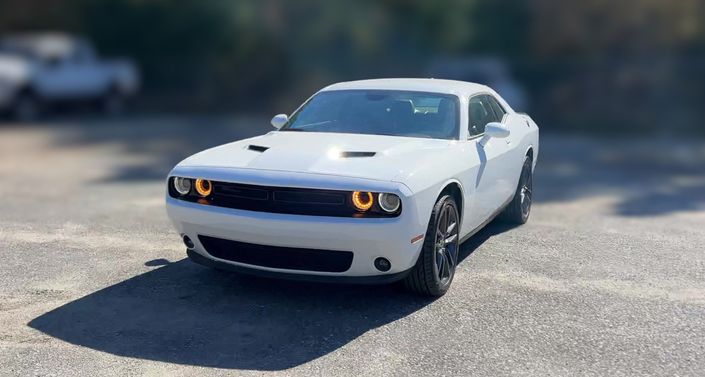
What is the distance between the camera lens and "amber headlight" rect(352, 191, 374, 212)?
5094mm

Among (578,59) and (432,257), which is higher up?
(432,257)

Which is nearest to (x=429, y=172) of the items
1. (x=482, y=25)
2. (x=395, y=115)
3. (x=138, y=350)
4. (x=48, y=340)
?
(x=395, y=115)

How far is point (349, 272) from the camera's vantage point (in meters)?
5.24

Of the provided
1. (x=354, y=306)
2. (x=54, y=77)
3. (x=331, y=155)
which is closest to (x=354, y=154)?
(x=331, y=155)

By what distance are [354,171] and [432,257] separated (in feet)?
2.51

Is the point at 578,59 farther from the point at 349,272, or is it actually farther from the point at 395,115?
the point at 349,272

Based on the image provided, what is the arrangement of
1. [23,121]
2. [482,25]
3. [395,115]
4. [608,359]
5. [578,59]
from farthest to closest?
[482,25], [578,59], [23,121], [395,115], [608,359]

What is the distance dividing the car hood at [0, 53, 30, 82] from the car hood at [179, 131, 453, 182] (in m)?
13.3

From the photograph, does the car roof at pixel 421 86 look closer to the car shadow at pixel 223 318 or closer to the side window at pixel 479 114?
the side window at pixel 479 114

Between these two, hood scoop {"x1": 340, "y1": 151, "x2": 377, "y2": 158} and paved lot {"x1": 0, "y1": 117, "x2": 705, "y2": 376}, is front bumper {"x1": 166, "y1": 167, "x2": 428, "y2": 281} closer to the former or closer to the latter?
paved lot {"x1": 0, "y1": 117, "x2": 705, "y2": 376}

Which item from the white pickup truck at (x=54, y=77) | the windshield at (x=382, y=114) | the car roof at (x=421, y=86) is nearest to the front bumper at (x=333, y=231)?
the windshield at (x=382, y=114)

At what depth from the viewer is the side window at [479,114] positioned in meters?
6.68

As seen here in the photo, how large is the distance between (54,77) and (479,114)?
47.3ft

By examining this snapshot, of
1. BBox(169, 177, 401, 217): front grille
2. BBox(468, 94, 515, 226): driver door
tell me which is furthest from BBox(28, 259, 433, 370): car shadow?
BBox(468, 94, 515, 226): driver door
